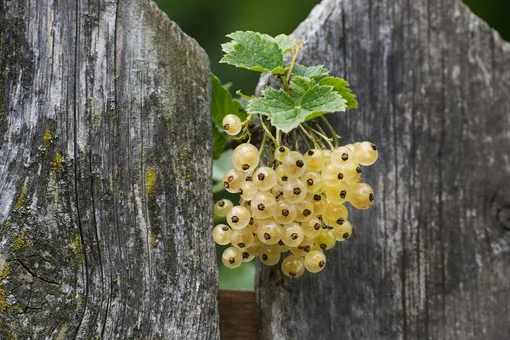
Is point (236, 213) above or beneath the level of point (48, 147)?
beneath

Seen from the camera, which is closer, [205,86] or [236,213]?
[236,213]

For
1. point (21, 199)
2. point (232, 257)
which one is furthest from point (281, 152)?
point (21, 199)

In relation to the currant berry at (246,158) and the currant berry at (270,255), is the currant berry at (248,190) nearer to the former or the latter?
the currant berry at (246,158)

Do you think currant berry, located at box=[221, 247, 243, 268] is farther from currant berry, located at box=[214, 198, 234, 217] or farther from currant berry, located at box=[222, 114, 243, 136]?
currant berry, located at box=[222, 114, 243, 136]

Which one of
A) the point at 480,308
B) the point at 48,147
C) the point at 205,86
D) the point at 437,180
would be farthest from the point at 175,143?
→ the point at 480,308

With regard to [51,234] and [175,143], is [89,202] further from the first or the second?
[175,143]

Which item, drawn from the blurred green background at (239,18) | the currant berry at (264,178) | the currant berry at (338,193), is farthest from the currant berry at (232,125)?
the blurred green background at (239,18)
